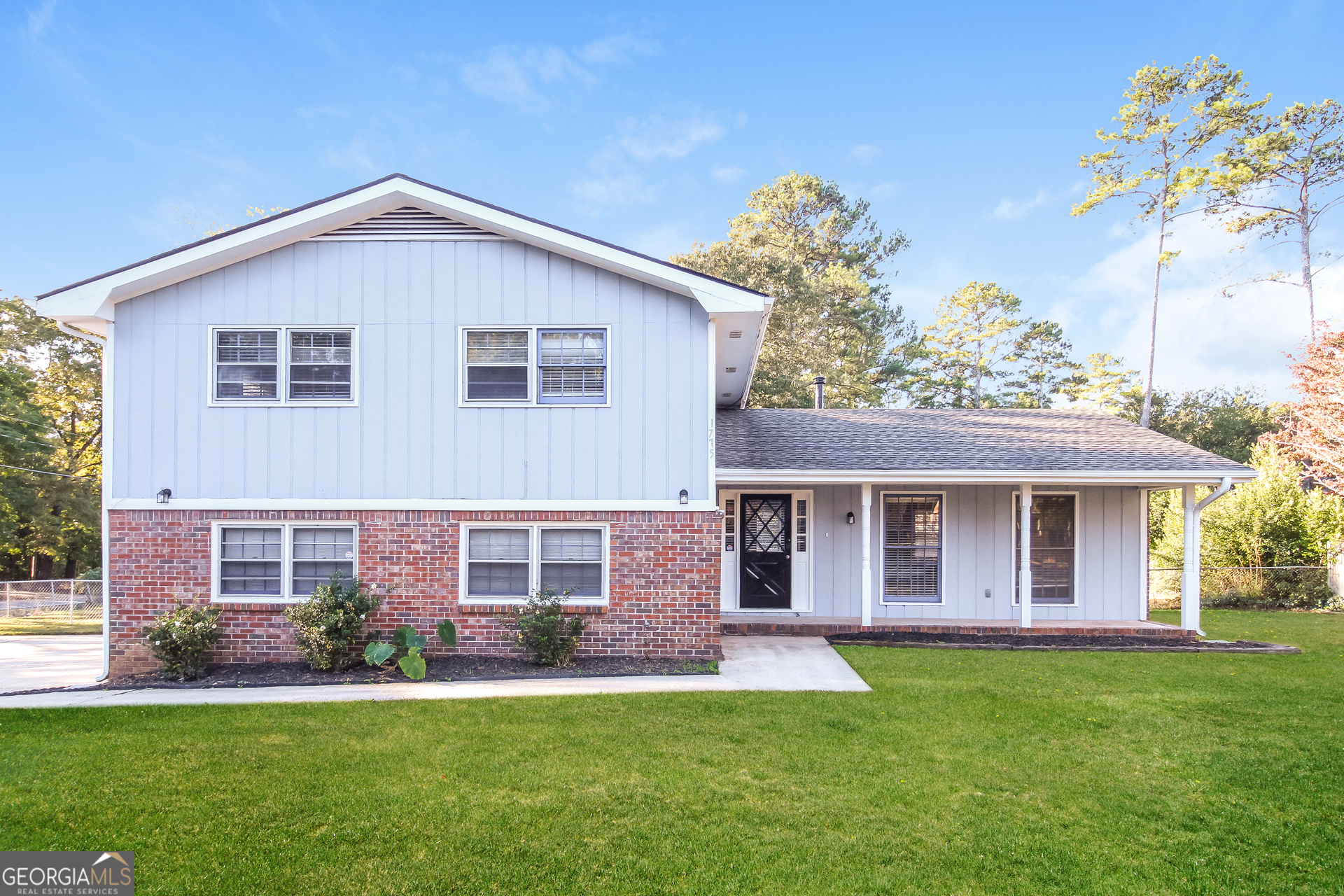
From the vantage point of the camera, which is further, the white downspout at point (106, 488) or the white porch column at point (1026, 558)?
the white porch column at point (1026, 558)

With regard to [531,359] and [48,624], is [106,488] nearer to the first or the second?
[531,359]

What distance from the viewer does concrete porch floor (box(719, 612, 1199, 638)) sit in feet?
34.3

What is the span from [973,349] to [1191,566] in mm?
23338

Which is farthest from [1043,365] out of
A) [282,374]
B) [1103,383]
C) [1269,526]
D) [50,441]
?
[50,441]

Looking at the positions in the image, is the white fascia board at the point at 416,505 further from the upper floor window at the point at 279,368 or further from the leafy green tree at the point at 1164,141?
the leafy green tree at the point at 1164,141

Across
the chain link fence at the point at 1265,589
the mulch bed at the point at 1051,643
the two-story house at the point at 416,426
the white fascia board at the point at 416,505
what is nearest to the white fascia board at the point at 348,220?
the two-story house at the point at 416,426

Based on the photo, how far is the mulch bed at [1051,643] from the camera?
949 cm

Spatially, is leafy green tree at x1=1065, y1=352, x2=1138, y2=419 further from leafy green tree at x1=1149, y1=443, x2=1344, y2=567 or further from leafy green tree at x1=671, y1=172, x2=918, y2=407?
leafy green tree at x1=1149, y1=443, x2=1344, y2=567

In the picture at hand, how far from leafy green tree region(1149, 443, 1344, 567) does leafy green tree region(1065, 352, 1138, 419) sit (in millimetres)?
16888

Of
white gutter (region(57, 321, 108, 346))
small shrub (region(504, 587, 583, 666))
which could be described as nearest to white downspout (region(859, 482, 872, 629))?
small shrub (region(504, 587, 583, 666))

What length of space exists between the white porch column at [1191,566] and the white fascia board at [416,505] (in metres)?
7.53

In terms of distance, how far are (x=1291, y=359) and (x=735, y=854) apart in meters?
22.4

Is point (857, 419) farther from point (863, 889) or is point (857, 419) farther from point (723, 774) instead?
point (863, 889)

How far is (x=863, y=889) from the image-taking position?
3.44m
